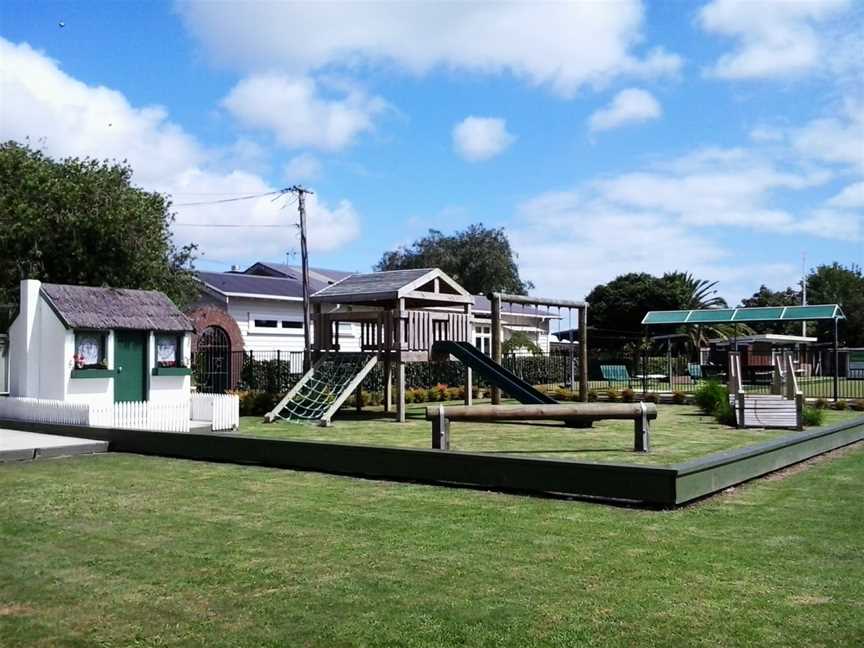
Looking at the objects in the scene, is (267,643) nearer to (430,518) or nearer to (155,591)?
(155,591)

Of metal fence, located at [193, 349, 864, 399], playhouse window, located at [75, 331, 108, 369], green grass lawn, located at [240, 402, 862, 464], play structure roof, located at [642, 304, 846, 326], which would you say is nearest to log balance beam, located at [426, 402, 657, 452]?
green grass lawn, located at [240, 402, 862, 464]

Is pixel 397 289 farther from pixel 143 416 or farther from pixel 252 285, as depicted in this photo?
pixel 252 285

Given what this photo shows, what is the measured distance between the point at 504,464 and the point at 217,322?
2468 cm

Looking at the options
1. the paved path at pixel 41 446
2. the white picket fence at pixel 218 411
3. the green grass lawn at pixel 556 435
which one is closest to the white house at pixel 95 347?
the white picket fence at pixel 218 411

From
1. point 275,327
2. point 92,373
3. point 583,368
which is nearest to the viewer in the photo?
point 92,373

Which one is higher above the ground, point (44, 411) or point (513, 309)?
point (513, 309)

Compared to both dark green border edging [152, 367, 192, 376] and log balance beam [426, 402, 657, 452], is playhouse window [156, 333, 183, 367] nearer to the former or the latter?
dark green border edging [152, 367, 192, 376]

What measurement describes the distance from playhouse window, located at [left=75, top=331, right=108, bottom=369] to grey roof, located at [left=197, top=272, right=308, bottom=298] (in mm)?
15998

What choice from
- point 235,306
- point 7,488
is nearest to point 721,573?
point 7,488

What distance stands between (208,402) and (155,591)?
12036mm

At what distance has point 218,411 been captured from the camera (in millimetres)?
17375

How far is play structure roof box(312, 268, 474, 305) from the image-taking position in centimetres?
2153

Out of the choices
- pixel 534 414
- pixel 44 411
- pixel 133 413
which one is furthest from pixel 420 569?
pixel 44 411

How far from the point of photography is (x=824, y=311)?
98.3 feet
